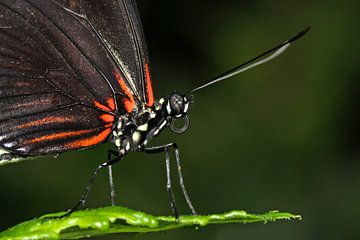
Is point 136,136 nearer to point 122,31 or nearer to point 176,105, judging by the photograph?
point 176,105

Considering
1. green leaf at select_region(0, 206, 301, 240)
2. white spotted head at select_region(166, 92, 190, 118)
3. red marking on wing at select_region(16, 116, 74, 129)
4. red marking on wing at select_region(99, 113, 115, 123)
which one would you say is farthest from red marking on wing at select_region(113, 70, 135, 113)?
green leaf at select_region(0, 206, 301, 240)

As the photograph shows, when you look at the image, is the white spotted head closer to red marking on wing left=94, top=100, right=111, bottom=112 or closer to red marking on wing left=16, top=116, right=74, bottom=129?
red marking on wing left=94, top=100, right=111, bottom=112

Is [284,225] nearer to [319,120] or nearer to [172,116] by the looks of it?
[319,120]

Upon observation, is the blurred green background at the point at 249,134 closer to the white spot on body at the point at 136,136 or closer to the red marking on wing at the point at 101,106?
the white spot on body at the point at 136,136

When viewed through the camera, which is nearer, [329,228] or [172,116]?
[172,116]

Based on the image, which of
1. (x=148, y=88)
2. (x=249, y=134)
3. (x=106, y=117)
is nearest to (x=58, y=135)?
(x=106, y=117)

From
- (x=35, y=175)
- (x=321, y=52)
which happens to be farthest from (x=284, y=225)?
(x=35, y=175)
